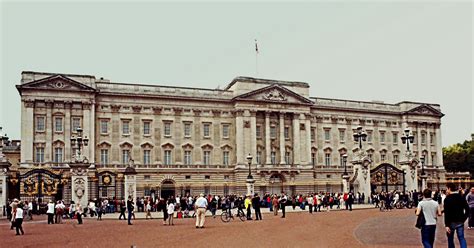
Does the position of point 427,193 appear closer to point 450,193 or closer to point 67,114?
point 450,193

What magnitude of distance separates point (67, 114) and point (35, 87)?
4.53 meters

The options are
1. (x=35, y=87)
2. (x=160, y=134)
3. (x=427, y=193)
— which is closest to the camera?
(x=427, y=193)

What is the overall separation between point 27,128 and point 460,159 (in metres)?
75.5

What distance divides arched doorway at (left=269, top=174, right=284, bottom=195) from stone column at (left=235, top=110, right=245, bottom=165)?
458 centimetres

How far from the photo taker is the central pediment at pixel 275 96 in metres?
68.1

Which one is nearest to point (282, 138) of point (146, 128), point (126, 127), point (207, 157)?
point (207, 157)

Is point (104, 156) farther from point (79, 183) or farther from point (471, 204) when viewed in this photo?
point (471, 204)

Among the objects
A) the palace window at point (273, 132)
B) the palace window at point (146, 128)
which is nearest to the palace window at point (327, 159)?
the palace window at point (273, 132)

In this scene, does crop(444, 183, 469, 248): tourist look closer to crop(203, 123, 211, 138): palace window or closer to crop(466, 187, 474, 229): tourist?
crop(466, 187, 474, 229): tourist

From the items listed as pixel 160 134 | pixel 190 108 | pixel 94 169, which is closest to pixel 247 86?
pixel 190 108

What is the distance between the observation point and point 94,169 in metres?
59.4

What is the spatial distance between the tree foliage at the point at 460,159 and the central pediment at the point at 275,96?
40.5m

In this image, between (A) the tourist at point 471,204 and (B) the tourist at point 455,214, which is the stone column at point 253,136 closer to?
(A) the tourist at point 471,204

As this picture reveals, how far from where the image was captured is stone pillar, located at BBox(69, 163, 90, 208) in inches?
1468
